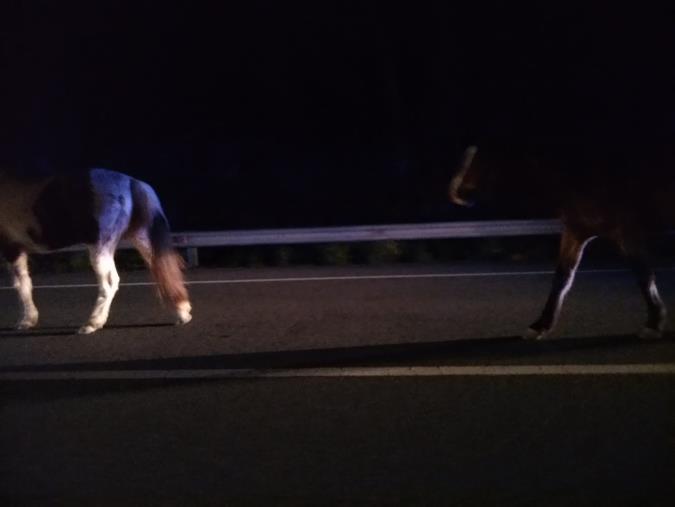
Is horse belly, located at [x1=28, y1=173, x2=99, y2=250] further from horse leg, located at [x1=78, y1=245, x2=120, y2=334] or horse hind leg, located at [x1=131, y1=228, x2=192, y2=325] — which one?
horse hind leg, located at [x1=131, y1=228, x2=192, y2=325]

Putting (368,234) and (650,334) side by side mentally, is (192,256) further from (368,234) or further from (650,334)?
(650,334)

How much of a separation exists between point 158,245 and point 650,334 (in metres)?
4.60

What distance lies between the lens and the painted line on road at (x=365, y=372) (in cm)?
780

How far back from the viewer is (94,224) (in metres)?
9.87

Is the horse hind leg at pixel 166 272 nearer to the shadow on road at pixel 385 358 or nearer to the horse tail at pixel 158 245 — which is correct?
the horse tail at pixel 158 245

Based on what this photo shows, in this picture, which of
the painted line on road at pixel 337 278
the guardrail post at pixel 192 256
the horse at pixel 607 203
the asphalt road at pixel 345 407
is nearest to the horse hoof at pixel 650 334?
the horse at pixel 607 203

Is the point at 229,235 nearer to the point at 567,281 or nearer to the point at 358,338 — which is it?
the point at 358,338

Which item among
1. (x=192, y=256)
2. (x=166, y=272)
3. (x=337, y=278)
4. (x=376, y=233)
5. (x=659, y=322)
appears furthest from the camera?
(x=192, y=256)

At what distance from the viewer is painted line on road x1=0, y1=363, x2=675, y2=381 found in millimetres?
7801

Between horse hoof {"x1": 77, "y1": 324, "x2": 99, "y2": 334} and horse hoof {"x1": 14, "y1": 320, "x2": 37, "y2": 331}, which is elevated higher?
horse hoof {"x1": 77, "y1": 324, "x2": 99, "y2": 334}

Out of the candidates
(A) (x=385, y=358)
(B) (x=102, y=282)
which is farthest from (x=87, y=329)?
(A) (x=385, y=358)

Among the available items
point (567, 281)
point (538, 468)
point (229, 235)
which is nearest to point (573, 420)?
point (538, 468)

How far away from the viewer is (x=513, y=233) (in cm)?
1467

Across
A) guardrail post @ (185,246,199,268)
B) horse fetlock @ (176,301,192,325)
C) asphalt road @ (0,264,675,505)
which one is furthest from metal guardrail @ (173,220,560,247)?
horse fetlock @ (176,301,192,325)
